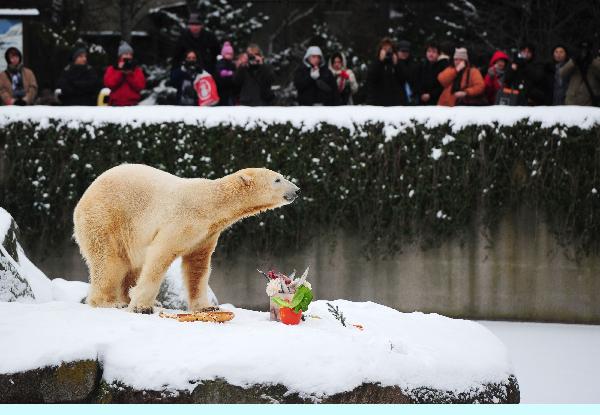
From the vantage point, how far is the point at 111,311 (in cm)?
727

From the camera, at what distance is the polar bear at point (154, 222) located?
23.5 ft

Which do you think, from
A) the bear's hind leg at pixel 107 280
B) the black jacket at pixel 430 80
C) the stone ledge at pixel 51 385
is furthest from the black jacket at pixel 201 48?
the stone ledge at pixel 51 385

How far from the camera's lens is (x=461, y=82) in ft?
43.1

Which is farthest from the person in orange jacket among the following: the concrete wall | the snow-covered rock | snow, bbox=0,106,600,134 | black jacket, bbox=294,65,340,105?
the snow-covered rock

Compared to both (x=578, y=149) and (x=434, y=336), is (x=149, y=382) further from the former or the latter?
(x=578, y=149)

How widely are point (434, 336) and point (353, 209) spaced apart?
4939mm

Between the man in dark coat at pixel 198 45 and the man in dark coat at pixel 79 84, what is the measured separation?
1.03m

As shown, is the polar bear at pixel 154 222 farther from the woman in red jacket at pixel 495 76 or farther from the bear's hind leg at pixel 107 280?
the woman in red jacket at pixel 495 76

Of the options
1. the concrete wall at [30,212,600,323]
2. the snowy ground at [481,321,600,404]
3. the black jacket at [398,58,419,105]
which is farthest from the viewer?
the black jacket at [398,58,419,105]

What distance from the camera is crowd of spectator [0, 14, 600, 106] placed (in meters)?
13.1

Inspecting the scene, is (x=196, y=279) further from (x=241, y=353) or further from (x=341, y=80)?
(x=341, y=80)

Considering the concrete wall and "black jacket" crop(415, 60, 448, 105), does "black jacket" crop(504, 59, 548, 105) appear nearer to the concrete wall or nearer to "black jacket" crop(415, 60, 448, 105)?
"black jacket" crop(415, 60, 448, 105)

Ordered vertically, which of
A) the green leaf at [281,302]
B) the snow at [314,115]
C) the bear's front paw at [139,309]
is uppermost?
the snow at [314,115]

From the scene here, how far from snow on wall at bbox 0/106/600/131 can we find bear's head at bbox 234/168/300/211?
16.6 feet
